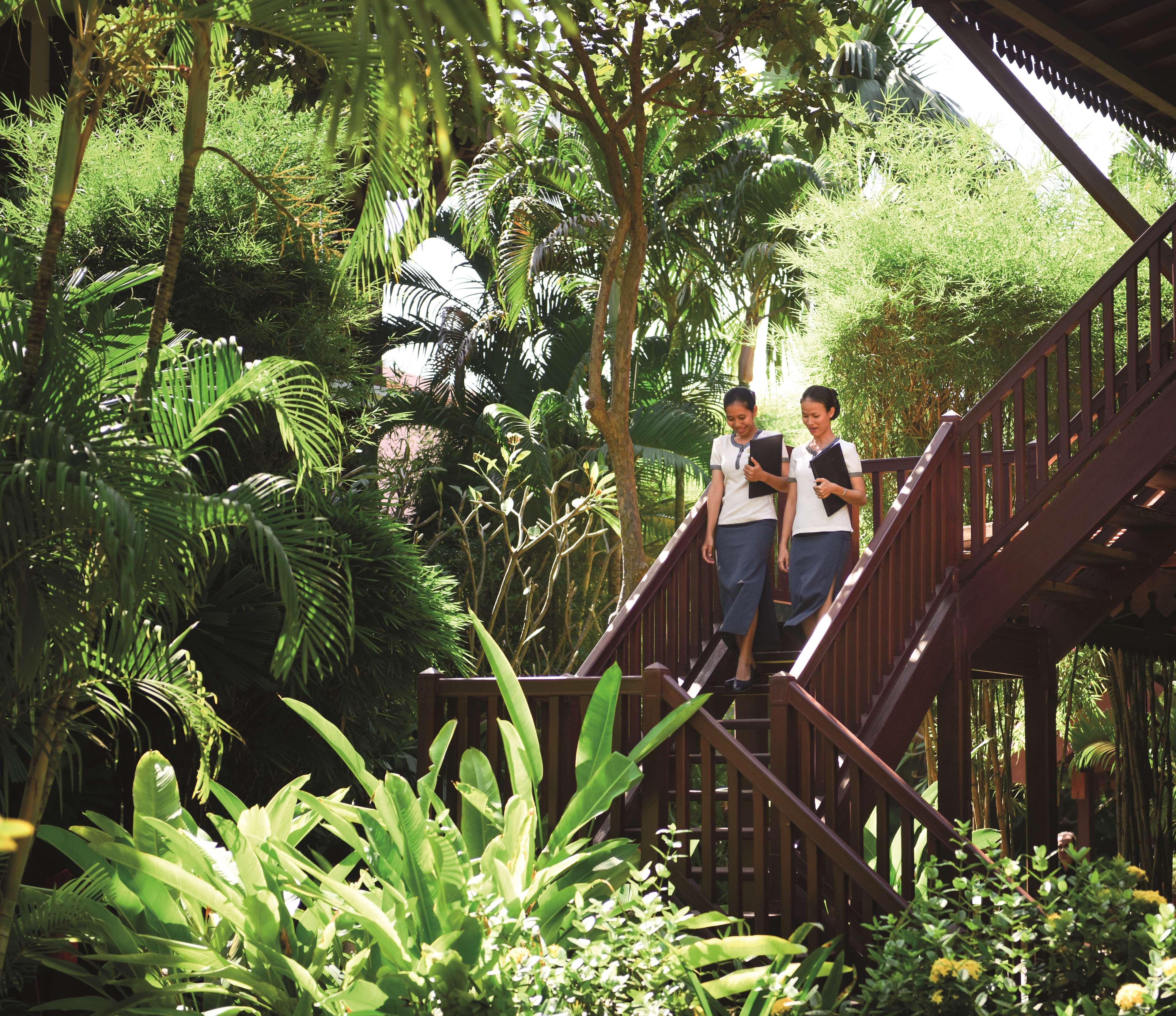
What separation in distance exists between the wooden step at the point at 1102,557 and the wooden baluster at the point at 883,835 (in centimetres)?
193

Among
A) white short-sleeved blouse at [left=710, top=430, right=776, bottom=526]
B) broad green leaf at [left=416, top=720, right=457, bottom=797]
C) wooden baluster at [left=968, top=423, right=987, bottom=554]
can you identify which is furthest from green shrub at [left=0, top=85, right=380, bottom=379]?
wooden baluster at [left=968, top=423, right=987, bottom=554]

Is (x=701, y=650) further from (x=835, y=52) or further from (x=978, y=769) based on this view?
(x=978, y=769)

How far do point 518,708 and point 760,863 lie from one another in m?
1.16

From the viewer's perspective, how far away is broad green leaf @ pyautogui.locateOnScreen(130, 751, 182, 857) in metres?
4.49

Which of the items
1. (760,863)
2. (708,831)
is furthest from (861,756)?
(708,831)

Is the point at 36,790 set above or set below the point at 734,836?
above

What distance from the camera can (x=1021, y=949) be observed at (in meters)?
3.81

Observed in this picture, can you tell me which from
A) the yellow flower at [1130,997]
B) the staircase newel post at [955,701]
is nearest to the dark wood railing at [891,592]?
the staircase newel post at [955,701]

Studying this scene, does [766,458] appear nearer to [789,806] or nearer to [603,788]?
[789,806]

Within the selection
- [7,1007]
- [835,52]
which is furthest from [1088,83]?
[7,1007]

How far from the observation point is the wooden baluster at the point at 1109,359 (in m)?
5.82

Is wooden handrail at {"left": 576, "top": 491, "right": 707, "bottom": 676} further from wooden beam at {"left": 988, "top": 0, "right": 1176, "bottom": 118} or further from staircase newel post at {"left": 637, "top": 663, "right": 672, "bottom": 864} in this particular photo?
wooden beam at {"left": 988, "top": 0, "right": 1176, "bottom": 118}

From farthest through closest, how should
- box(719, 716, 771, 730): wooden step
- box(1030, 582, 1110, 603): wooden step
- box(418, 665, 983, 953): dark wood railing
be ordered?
box(1030, 582, 1110, 603): wooden step, box(719, 716, 771, 730): wooden step, box(418, 665, 983, 953): dark wood railing

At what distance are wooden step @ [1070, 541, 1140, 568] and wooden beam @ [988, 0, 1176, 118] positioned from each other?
2.50m
